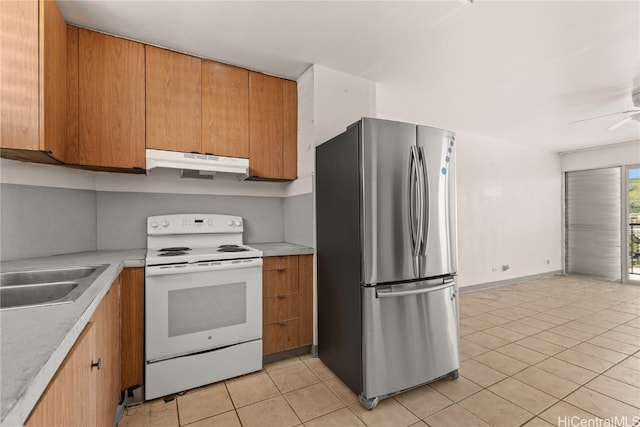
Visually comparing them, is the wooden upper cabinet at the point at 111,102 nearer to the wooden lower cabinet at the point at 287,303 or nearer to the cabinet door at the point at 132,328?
the cabinet door at the point at 132,328

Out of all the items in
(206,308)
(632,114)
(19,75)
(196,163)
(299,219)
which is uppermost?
(632,114)

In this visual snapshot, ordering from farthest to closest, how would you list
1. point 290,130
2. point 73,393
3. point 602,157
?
1. point 602,157
2. point 290,130
3. point 73,393

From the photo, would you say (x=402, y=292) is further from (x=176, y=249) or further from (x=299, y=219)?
(x=176, y=249)

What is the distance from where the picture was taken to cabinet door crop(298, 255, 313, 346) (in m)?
2.49

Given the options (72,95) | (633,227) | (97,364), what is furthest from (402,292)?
(633,227)

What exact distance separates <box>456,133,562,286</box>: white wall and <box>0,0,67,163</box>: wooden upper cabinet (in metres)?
4.79

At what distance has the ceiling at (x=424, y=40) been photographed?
186cm

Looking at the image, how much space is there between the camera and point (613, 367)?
90.2 inches

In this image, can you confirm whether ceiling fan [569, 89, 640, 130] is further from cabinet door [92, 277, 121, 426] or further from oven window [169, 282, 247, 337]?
cabinet door [92, 277, 121, 426]

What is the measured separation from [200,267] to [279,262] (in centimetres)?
63

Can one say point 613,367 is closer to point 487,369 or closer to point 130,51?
point 487,369

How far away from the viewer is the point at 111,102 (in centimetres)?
207

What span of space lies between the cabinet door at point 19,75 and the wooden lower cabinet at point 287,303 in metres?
1.61

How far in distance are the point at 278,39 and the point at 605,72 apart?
3.02 m
